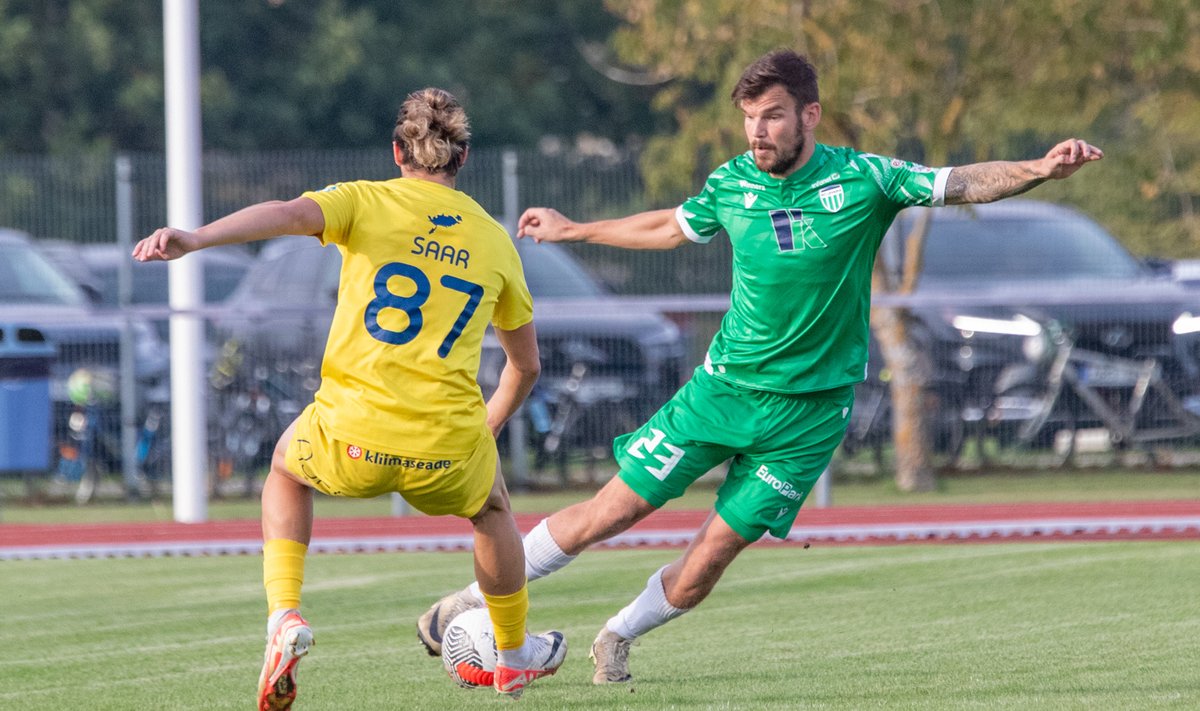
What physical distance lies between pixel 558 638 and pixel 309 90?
29275 mm

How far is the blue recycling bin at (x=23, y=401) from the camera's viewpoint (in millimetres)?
13484

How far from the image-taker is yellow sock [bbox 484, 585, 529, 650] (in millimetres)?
5703

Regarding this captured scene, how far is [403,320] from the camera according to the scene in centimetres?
514

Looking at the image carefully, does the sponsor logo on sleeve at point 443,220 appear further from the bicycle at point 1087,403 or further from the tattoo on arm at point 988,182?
the bicycle at point 1087,403

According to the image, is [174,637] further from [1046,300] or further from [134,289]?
[134,289]

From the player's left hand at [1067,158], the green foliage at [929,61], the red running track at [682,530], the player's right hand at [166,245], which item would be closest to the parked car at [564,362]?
the red running track at [682,530]

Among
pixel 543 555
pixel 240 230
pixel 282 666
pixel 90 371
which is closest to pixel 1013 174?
pixel 543 555

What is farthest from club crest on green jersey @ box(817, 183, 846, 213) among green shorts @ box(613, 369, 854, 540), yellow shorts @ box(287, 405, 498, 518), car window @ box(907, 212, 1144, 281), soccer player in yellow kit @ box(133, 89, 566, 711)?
car window @ box(907, 212, 1144, 281)

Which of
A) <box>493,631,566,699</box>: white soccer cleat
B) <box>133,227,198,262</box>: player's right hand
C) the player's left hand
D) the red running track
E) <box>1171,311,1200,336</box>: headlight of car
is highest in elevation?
the player's left hand

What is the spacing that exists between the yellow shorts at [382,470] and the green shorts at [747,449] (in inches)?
32.7

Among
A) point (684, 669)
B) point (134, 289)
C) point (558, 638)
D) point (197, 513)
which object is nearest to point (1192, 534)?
point (684, 669)

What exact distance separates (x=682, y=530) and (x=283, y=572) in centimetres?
646

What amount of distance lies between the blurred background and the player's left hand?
7.40 meters

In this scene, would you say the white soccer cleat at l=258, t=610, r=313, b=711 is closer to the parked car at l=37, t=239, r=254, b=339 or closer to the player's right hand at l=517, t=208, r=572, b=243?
the player's right hand at l=517, t=208, r=572, b=243
